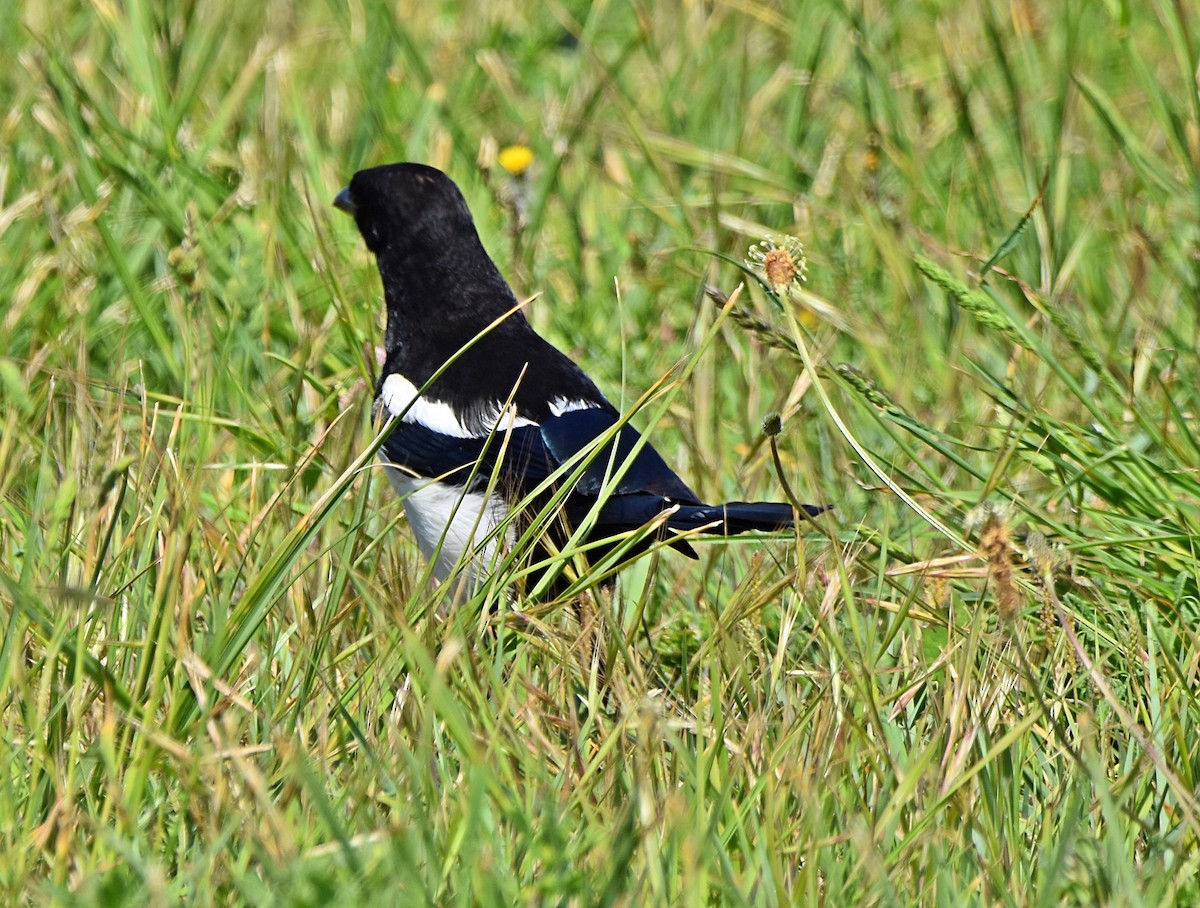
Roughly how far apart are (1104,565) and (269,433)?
5.37ft

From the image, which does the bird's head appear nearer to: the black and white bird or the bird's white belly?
the black and white bird

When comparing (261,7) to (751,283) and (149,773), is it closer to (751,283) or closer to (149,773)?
(751,283)

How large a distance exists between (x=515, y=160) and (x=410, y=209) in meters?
1.04

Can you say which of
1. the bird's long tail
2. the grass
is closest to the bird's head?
the grass

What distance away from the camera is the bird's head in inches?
143

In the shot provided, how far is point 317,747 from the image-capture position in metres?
2.12

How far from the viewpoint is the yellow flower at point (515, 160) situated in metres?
4.62

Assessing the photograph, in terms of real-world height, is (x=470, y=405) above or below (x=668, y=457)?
above

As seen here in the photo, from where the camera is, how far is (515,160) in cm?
464

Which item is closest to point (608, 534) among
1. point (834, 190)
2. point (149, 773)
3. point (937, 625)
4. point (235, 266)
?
point (937, 625)

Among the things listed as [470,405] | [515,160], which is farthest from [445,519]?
[515,160]

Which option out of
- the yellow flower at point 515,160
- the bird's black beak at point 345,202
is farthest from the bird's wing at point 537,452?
the yellow flower at point 515,160

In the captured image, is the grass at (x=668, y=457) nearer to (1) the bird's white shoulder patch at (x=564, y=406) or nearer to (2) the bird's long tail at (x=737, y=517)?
(2) the bird's long tail at (x=737, y=517)

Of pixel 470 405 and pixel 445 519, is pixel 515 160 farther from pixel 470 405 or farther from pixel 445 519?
pixel 445 519
